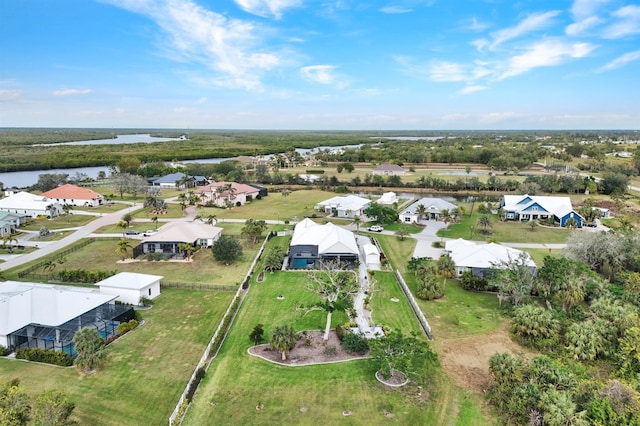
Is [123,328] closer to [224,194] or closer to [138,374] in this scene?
[138,374]

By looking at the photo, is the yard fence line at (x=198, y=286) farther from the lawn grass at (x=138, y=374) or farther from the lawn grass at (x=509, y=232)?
the lawn grass at (x=509, y=232)

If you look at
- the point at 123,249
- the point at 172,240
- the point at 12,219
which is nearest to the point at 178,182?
the point at 12,219

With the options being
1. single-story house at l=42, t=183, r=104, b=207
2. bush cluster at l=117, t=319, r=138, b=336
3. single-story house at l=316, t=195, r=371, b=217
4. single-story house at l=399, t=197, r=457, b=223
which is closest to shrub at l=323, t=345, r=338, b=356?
bush cluster at l=117, t=319, r=138, b=336

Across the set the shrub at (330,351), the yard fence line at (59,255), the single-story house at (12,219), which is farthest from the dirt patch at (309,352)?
the single-story house at (12,219)

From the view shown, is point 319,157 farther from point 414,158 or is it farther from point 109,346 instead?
point 109,346

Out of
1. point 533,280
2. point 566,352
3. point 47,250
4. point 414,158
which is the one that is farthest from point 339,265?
point 414,158

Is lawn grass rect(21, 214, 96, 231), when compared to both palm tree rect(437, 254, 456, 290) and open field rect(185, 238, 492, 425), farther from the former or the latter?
palm tree rect(437, 254, 456, 290)
